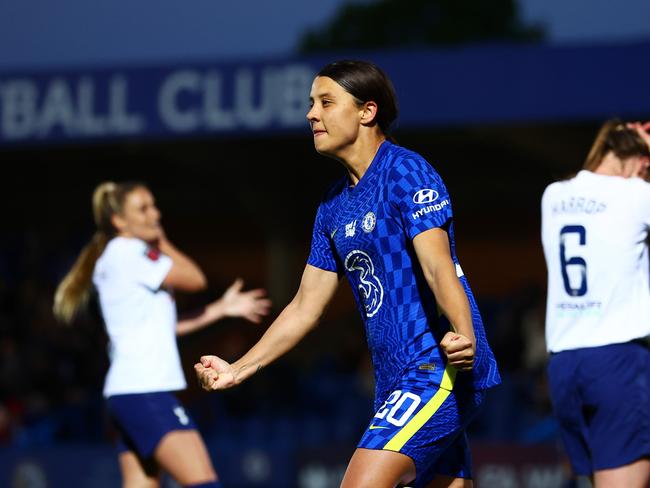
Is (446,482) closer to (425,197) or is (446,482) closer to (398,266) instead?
(398,266)

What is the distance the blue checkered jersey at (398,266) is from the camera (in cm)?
456

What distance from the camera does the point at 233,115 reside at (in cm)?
1155

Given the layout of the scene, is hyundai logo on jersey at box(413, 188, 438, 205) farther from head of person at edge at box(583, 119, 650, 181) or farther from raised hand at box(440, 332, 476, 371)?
head of person at edge at box(583, 119, 650, 181)

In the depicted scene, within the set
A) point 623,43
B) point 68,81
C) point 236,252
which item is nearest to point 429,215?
point 623,43

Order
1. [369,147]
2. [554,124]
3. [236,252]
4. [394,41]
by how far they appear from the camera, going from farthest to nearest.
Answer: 1. [394,41]
2. [236,252]
3. [554,124]
4. [369,147]

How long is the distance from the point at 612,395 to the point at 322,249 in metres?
1.58

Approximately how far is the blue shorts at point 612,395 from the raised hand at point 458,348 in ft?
5.88

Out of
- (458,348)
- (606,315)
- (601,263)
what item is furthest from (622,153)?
(458,348)

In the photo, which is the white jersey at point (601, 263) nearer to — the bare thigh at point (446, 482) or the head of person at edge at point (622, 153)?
the head of person at edge at point (622, 153)

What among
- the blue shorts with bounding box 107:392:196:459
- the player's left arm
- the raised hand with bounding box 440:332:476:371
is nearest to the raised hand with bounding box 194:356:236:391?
the player's left arm

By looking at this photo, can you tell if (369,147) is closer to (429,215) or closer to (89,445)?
(429,215)

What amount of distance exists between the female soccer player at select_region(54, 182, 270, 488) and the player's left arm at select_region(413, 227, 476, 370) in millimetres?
2529

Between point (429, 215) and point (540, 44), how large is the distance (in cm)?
655

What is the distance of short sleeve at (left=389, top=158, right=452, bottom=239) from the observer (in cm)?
449
